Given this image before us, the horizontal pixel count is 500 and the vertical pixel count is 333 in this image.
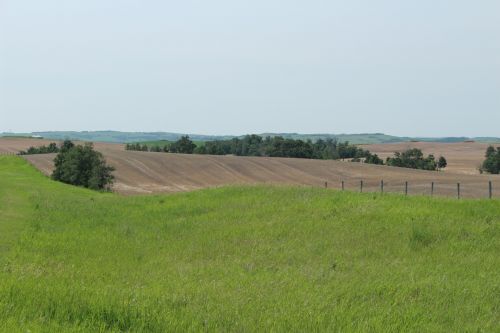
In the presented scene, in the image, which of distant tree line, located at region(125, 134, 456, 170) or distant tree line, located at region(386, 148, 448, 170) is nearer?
distant tree line, located at region(386, 148, 448, 170)

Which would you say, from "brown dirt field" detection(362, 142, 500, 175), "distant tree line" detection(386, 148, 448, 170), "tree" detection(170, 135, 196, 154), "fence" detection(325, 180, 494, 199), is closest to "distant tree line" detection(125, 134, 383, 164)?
"tree" detection(170, 135, 196, 154)

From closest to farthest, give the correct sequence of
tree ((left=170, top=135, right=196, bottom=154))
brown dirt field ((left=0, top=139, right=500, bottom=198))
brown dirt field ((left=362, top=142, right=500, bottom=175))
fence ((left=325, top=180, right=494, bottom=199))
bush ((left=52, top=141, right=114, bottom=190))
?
fence ((left=325, top=180, right=494, bottom=199)), bush ((left=52, top=141, right=114, bottom=190)), brown dirt field ((left=0, top=139, right=500, bottom=198)), brown dirt field ((left=362, top=142, right=500, bottom=175)), tree ((left=170, top=135, right=196, bottom=154))

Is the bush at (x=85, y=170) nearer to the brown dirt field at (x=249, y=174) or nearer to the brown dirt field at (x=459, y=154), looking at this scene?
the brown dirt field at (x=249, y=174)

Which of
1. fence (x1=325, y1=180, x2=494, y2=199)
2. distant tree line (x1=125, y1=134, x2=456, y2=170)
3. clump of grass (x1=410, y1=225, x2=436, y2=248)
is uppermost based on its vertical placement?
clump of grass (x1=410, y1=225, x2=436, y2=248)

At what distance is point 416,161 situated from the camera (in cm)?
10869

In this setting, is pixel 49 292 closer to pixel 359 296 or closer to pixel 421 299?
pixel 359 296

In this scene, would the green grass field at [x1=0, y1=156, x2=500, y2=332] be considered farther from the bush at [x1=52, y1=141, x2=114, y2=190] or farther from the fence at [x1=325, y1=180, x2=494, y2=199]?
the fence at [x1=325, y1=180, x2=494, y2=199]

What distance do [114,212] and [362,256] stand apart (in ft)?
44.1

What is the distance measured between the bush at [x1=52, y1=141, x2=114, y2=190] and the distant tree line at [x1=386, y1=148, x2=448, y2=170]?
65933 mm

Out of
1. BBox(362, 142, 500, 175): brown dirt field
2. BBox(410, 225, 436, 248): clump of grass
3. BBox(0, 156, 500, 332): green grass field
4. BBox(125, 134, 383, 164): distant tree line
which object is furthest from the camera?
BBox(125, 134, 383, 164): distant tree line

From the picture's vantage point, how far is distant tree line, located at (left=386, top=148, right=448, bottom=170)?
350 feet

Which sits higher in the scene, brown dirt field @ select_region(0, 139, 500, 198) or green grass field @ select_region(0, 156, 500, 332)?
green grass field @ select_region(0, 156, 500, 332)

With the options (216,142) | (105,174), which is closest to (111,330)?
(105,174)

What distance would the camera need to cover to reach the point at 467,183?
210 ft
